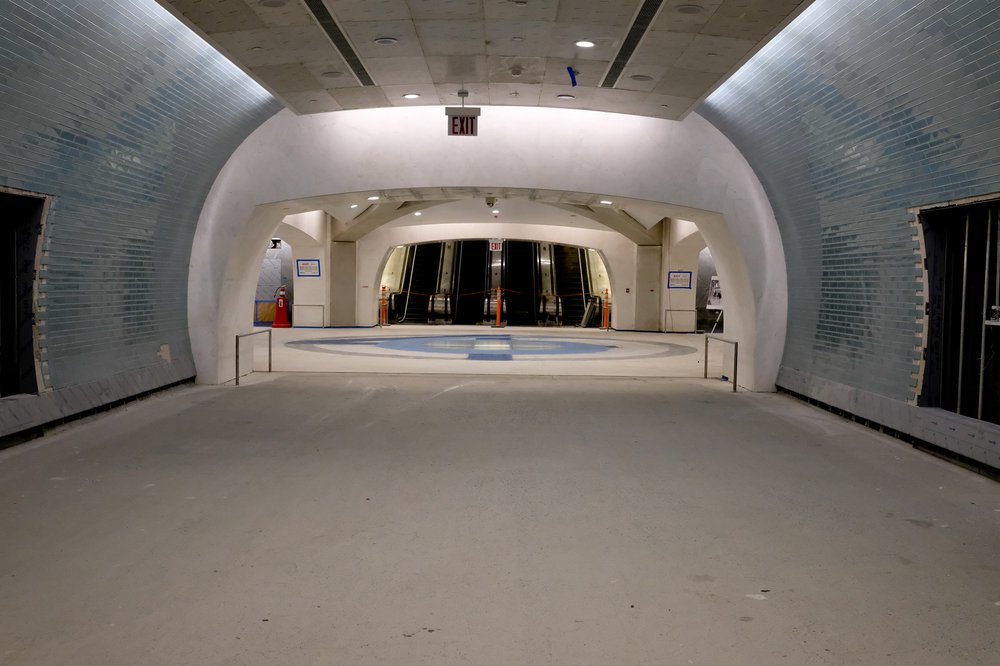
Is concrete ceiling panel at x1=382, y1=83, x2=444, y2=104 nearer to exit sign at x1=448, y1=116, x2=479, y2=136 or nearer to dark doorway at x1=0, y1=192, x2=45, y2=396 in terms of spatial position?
exit sign at x1=448, y1=116, x2=479, y2=136

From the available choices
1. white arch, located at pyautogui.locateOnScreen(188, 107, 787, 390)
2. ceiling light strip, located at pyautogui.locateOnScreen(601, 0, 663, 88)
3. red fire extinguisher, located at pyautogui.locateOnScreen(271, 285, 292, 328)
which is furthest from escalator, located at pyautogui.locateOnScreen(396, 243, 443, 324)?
ceiling light strip, located at pyautogui.locateOnScreen(601, 0, 663, 88)

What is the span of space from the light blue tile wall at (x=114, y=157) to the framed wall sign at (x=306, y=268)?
1240 cm

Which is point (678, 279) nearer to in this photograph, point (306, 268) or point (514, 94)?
point (306, 268)

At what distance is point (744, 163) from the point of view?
870 centimetres

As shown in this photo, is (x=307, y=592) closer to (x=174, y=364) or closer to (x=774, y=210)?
(x=174, y=364)

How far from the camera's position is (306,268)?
69.1 ft

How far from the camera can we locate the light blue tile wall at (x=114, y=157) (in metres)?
5.21

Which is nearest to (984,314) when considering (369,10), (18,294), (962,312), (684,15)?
(962,312)

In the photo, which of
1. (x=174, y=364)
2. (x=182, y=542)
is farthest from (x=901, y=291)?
(x=174, y=364)

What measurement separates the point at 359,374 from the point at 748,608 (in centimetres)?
791

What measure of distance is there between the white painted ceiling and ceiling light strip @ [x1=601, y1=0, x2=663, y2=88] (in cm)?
2

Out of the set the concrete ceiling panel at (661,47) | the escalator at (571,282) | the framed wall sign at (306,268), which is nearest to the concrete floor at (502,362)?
the framed wall sign at (306,268)

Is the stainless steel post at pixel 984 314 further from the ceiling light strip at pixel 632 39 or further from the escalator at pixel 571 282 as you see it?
the escalator at pixel 571 282

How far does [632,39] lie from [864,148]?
2.22 meters
